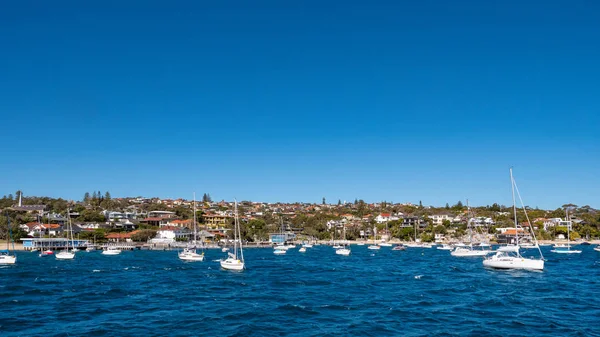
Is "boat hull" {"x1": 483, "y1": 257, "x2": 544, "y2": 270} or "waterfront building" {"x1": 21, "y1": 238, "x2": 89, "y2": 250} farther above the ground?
"waterfront building" {"x1": 21, "y1": 238, "x2": 89, "y2": 250}

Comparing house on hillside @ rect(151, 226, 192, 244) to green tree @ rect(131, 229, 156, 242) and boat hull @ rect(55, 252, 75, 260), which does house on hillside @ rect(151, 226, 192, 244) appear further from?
boat hull @ rect(55, 252, 75, 260)

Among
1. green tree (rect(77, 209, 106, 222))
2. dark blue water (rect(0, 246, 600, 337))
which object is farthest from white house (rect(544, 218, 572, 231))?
green tree (rect(77, 209, 106, 222))

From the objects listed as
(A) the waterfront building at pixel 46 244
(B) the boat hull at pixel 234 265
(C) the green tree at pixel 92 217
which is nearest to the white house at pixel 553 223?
(B) the boat hull at pixel 234 265

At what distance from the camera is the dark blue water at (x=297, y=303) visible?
3158 centimetres

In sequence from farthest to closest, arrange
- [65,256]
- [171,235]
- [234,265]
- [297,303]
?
[171,235], [65,256], [234,265], [297,303]

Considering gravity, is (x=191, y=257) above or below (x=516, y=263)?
above

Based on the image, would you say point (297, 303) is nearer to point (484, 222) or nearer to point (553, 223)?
point (484, 222)

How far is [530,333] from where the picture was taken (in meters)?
30.5

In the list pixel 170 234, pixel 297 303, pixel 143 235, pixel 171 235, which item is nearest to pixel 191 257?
pixel 297 303

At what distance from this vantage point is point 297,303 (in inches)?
1607

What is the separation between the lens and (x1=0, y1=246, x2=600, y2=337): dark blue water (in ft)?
104

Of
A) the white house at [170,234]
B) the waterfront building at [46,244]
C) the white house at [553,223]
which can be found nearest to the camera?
the waterfront building at [46,244]

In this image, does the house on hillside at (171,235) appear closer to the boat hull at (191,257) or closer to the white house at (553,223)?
the boat hull at (191,257)

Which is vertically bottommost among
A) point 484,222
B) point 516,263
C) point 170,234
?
point 516,263
